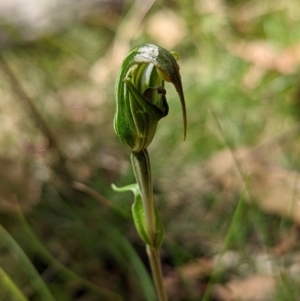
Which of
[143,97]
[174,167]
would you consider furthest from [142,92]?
[174,167]

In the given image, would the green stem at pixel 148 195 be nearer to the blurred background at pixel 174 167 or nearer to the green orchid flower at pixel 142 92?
the green orchid flower at pixel 142 92

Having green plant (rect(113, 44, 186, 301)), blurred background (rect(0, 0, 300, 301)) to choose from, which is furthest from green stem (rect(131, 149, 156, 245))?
blurred background (rect(0, 0, 300, 301))

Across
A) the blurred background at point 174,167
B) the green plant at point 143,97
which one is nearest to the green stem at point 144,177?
the green plant at point 143,97

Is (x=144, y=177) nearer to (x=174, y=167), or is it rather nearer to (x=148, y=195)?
(x=148, y=195)

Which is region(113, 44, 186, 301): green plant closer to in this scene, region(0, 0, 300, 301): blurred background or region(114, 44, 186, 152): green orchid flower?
region(114, 44, 186, 152): green orchid flower

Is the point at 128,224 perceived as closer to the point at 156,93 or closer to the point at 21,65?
the point at 156,93
